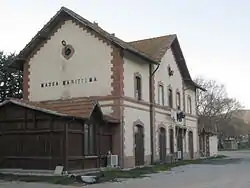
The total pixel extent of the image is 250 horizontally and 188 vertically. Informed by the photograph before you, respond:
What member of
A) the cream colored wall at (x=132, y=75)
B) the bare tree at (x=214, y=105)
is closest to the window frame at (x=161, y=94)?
the cream colored wall at (x=132, y=75)

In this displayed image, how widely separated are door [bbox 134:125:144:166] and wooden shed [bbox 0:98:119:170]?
171 inches

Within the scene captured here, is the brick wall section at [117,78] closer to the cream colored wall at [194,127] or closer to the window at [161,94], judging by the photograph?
the window at [161,94]

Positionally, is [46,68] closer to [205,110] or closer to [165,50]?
[165,50]

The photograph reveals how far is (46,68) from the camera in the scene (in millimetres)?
30719

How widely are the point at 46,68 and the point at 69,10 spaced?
4.20m

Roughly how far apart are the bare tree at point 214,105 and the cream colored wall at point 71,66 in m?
49.4

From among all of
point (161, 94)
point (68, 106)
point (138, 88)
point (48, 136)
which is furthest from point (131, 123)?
point (48, 136)

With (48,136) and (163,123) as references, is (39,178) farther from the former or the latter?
(163,123)

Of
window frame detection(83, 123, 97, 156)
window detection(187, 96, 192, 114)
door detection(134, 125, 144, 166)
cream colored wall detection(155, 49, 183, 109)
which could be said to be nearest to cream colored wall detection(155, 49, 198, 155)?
cream colored wall detection(155, 49, 183, 109)

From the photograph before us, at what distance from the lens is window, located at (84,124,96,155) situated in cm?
2531

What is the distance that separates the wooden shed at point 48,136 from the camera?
77.1 ft

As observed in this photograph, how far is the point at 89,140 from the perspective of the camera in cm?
2583

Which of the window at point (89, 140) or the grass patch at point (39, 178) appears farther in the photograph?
the window at point (89, 140)

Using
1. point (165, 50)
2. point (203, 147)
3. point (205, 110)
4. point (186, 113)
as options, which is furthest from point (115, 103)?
point (205, 110)
